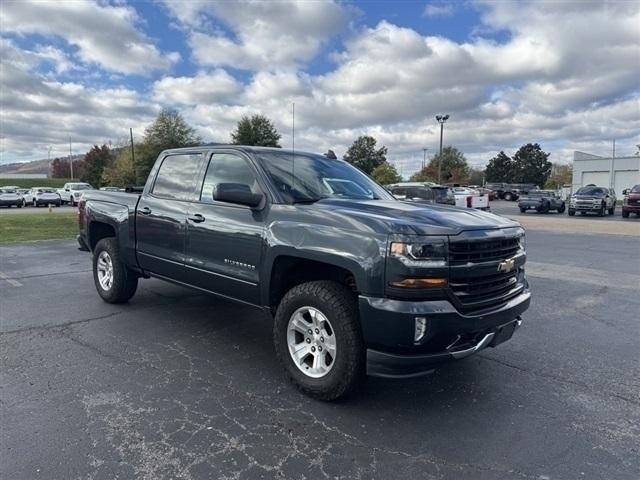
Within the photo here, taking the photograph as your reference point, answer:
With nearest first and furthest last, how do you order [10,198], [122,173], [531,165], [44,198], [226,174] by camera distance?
[226,174]
[10,198]
[44,198]
[122,173]
[531,165]

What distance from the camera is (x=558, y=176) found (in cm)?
8862

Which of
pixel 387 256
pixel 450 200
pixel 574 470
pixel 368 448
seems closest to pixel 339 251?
pixel 387 256

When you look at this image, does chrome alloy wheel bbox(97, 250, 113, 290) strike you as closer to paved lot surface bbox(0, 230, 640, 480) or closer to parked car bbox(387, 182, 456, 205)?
paved lot surface bbox(0, 230, 640, 480)

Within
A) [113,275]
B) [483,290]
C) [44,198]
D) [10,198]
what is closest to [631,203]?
[483,290]

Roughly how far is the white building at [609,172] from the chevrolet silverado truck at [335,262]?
186 feet

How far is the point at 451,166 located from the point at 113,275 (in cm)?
7322

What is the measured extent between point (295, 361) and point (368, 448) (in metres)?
0.97

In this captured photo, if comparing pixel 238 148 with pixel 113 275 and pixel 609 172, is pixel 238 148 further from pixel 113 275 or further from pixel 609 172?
pixel 609 172

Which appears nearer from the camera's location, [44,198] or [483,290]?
[483,290]

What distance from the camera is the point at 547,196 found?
32.9m

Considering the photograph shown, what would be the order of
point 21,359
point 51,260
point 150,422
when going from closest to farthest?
point 150,422
point 21,359
point 51,260

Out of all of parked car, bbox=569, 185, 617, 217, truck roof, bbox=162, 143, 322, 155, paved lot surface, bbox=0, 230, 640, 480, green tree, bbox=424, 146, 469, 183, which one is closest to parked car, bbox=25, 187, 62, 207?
paved lot surface, bbox=0, 230, 640, 480

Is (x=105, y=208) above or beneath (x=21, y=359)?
above

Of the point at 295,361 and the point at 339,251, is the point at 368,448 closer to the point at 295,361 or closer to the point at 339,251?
the point at 295,361
